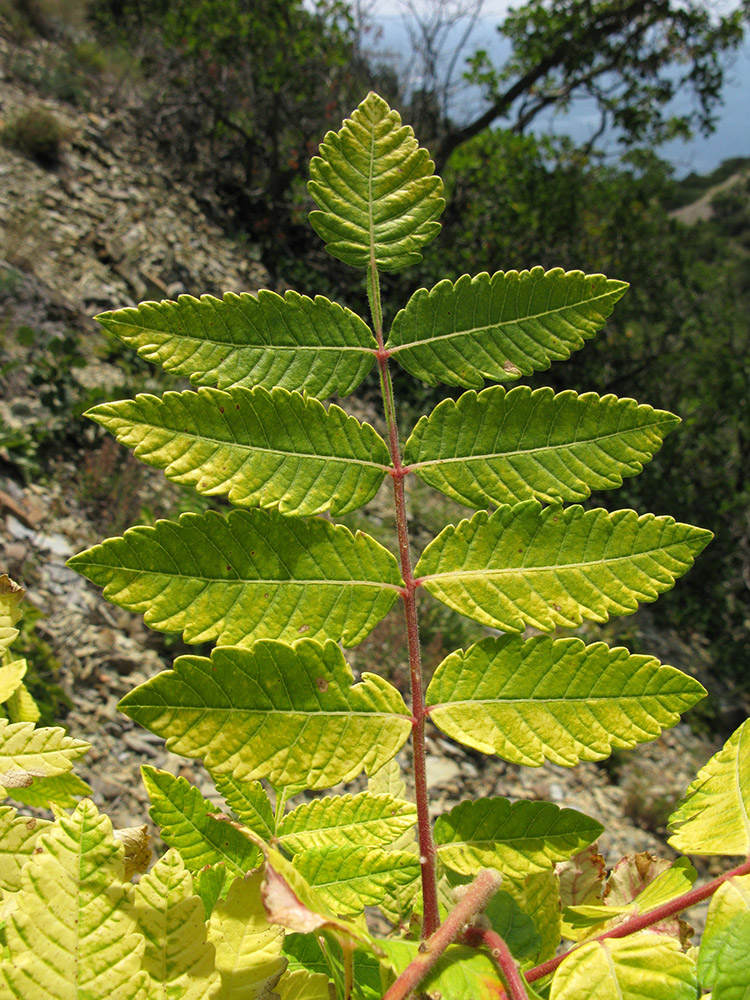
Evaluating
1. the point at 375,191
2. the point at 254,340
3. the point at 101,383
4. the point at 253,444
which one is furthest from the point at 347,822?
the point at 101,383

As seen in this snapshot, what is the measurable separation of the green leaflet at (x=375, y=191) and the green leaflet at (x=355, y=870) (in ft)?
1.88

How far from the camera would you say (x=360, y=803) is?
0.69 metres

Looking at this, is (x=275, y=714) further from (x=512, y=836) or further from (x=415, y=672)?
(x=512, y=836)

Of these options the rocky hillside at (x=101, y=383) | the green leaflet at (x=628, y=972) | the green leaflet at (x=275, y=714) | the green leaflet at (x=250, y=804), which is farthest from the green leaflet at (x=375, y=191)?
the rocky hillside at (x=101, y=383)

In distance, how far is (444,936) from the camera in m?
0.52

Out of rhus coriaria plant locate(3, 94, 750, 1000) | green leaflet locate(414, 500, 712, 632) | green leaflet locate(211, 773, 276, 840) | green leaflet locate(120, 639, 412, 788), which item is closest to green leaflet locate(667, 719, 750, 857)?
rhus coriaria plant locate(3, 94, 750, 1000)

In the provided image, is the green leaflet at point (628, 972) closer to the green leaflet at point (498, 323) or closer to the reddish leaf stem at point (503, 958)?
A: the reddish leaf stem at point (503, 958)

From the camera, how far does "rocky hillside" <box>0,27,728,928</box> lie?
3996mm

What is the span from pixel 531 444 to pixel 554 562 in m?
0.12

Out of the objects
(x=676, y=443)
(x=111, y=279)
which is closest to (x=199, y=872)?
(x=111, y=279)

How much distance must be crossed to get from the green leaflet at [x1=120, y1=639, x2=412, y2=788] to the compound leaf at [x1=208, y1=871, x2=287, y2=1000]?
0.10 m

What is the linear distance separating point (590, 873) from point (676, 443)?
8338 millimetres

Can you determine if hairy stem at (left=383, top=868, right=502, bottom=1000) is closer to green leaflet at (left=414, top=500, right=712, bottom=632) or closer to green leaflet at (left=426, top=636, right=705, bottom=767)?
green leaflet at (left=426, top=636, right=705, bottom=767)

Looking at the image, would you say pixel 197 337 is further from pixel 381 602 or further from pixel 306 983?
pixel 306 983
